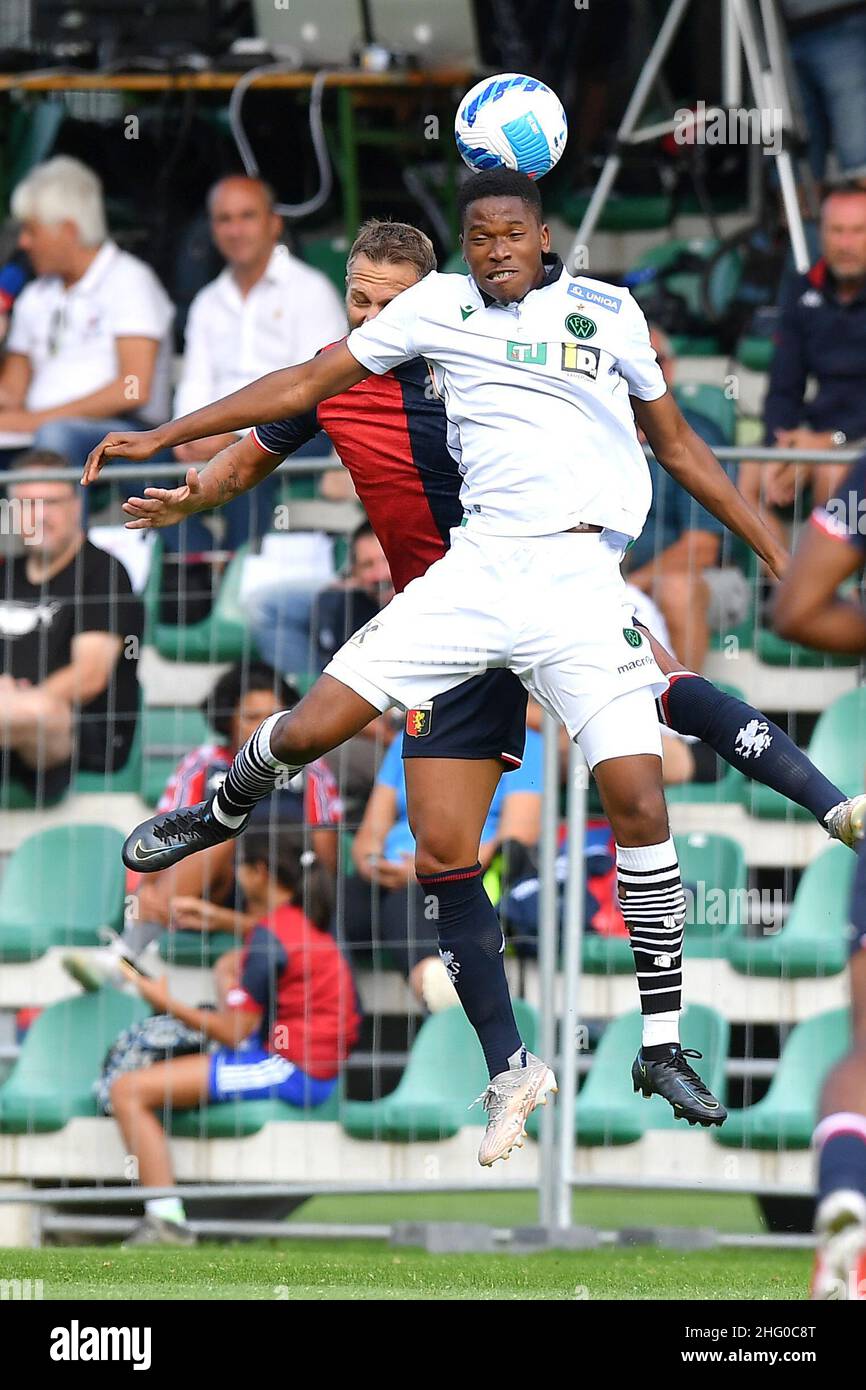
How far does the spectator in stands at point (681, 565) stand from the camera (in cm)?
895

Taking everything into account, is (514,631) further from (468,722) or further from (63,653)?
(63,653)

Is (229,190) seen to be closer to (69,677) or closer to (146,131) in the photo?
(146,131)

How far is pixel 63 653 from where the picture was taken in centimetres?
914

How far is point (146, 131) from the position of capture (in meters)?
12.7

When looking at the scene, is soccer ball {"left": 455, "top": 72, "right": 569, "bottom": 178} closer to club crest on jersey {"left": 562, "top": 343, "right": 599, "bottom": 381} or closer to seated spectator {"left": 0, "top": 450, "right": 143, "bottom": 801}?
club crest on jersey {"left": 562, "top": 343, "right": 599, "bottom": 381}

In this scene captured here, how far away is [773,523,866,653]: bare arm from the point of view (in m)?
4.37

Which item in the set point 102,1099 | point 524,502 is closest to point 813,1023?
point 102,1099

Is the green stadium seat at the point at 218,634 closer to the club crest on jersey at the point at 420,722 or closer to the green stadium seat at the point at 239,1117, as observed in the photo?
the green stadium seat at the point at 239,1117

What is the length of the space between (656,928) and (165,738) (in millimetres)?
3523

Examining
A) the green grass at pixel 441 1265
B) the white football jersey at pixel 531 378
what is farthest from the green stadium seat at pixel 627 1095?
the white football jersey at pixel 531 378

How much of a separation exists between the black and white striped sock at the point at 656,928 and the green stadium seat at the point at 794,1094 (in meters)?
2.44

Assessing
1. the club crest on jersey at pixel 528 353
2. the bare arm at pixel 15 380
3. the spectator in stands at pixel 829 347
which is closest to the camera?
the club crest on jersey at pixel 528 353

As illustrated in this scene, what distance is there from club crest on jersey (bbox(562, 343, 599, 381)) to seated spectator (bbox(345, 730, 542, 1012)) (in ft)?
9.86
